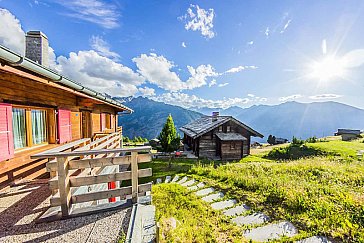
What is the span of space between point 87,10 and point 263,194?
11086mm

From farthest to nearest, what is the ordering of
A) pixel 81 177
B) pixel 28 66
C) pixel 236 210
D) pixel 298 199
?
pixel 236 210 < pixel 298 199 < pixel 28 66 < pixel 81 177

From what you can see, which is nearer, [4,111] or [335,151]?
[4,111]

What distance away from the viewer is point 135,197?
3756mm

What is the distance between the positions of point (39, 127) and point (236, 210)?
6.75 metres

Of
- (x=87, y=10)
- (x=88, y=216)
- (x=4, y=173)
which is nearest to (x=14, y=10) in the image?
(x=87, y=10)

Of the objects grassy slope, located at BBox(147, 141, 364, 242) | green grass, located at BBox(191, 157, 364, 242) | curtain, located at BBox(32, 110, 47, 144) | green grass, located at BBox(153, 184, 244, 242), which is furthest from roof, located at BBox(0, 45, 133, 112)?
green grass, located at BBox(191, 157, 364, 242)

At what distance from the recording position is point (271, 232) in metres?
4.06

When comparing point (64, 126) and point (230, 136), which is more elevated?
point (64, 126)

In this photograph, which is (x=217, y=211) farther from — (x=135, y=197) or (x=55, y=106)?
(x=55, y=106)

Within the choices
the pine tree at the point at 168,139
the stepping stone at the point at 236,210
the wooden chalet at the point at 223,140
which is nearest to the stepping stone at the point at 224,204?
the stepping stone at the point at 236,210

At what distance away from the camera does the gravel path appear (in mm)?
2805

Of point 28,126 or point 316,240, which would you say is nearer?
point 316,240

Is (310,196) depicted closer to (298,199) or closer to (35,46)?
(298,199)

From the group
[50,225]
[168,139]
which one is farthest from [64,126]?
[168,139]
